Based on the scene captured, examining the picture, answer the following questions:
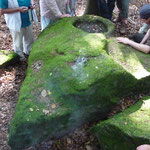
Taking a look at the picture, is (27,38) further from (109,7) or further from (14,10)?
(109,7)

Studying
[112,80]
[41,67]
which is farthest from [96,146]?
[41,67]

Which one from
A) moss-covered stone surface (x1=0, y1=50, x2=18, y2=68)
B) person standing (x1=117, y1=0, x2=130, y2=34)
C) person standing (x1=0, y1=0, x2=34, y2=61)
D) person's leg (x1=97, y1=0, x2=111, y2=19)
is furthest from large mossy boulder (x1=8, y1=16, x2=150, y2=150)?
person standing (x1=117, y1=0, x2=130, y2=34)

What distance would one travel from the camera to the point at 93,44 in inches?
160

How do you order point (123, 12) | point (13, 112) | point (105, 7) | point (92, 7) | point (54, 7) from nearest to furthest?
point (13, 112) → point (54, 7) → point (105, 7) → point (92, 7) → point (123, 12)

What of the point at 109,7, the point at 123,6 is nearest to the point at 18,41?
the point at 109,7

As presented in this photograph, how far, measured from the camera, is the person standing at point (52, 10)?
4691mm

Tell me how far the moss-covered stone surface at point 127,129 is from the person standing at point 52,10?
284 centimetres

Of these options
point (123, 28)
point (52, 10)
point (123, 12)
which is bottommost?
point (123, 28)

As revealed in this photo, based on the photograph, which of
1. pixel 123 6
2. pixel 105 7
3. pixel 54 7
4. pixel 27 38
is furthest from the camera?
pixel 123 6

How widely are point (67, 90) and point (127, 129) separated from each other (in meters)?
1.20

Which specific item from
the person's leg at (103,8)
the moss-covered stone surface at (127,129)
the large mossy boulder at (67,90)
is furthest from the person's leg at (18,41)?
the moss-covered stone surface at (127,129)

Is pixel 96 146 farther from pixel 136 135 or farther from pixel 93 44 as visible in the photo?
pixel 93 44

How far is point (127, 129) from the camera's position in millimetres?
3219

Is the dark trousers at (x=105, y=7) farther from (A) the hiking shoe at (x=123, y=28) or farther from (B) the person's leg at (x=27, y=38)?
(B) the person's leg at (x=27, y=38)
